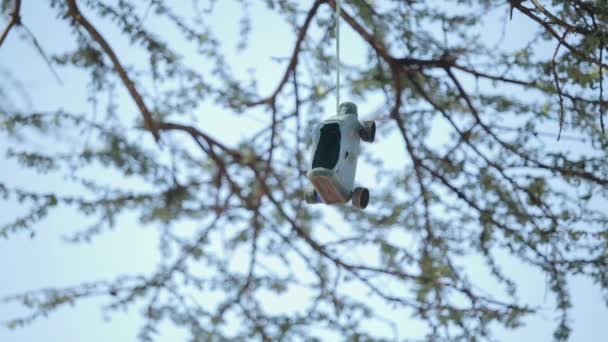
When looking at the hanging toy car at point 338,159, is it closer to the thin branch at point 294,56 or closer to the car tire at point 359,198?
the car tire at point 359,198

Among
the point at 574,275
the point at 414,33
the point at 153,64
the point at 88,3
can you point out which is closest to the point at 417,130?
the point at 414,33

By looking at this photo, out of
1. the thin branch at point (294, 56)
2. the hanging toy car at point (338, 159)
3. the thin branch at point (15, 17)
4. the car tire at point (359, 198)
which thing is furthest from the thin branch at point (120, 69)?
the car tire at point (359, 198)

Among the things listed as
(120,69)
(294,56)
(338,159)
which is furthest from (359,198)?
(294,56)

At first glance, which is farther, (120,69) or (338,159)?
(120,69)

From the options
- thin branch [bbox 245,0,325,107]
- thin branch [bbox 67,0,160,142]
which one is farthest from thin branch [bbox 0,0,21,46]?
thin branch [bbox 245,0,325,107]

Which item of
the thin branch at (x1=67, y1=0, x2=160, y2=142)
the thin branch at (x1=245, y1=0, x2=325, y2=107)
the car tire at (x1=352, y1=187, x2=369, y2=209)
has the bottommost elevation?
the car tire at (x1=352, y1=187, x2=369, y2=209)

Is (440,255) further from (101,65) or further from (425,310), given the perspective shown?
(101,65)

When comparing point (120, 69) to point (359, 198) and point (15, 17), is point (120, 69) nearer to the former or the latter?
point (15, 17)

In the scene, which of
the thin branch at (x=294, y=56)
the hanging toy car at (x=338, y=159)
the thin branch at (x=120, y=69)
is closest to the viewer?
the hanging toy car at (x=338, y=159)

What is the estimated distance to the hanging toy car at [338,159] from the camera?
2.12 metres

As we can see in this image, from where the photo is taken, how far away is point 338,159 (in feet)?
7.11

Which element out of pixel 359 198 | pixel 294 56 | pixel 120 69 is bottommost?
pixel 359 198

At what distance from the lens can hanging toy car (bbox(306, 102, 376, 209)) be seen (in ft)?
6.97

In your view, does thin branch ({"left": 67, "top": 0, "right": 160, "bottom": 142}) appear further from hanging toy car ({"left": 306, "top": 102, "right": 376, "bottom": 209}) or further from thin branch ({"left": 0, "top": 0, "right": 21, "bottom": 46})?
hanging toy car ({"left": 306, "top": 102, "right": 376, "bottom": 209})
